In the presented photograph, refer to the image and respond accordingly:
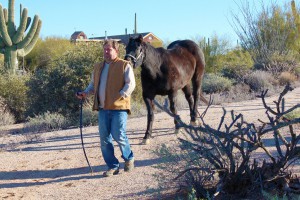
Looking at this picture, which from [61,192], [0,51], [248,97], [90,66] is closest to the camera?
[61,192]

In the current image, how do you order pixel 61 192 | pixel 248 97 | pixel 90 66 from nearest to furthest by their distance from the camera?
pixel 61 192 < pixel 90 66 < pixel 248 97

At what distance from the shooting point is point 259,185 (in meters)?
4.85

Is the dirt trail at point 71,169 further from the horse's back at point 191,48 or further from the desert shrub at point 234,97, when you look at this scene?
the desert shrub at point 234,97

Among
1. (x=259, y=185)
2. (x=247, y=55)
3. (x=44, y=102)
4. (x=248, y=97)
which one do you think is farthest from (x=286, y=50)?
(x=259, y=185)

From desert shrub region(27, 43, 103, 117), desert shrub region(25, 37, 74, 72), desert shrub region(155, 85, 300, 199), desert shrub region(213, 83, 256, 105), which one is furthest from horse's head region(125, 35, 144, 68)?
desert shrub region(25, 37, 74, 72)

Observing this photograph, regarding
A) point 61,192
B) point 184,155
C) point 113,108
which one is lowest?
point 61,192

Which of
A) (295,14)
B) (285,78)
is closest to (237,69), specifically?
(285,78)

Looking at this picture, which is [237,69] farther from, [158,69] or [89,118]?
[158,69]

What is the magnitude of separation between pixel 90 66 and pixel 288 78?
11.0 m

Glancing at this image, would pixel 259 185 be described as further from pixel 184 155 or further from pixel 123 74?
pixel 123 74

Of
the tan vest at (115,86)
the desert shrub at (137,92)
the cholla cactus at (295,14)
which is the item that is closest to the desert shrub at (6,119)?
the desert shrub at (137,92)

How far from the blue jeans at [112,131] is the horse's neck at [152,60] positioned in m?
1.90

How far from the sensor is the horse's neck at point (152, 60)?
27.5 feet

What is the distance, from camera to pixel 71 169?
24.0 ft
